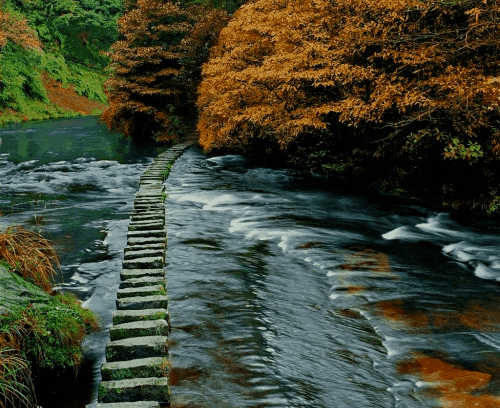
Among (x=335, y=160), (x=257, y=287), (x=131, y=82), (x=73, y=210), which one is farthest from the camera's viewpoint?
(x=131, y=82)

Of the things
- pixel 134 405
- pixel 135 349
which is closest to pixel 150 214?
pixel 135 349

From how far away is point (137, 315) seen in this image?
4.73 meters

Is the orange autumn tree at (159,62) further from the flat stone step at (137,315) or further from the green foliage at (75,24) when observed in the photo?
the green foliage at (75,24)

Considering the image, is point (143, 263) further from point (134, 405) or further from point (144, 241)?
point (134, 405)

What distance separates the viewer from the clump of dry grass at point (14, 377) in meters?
3.70

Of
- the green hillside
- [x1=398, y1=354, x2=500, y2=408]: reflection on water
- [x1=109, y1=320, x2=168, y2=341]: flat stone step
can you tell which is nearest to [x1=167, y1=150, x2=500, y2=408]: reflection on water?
[x1=398, y1=354, x2=500, y2=408]: reflection on water

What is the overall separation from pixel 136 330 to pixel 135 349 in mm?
235

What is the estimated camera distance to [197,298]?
6.23 m

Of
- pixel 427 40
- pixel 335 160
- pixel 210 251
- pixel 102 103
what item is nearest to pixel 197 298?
pixel 210 251

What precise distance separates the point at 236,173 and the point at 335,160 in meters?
3.34

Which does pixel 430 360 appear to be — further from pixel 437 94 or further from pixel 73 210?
pixel 73 210

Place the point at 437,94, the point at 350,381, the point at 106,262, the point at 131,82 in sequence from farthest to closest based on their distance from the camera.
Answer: the point at 131,82 → the point at 437,94 → the point at 106,262 → the point at 350,381

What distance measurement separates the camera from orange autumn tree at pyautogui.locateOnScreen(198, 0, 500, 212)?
9.98 meters

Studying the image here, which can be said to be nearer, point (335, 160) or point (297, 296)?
point (297, 296)
